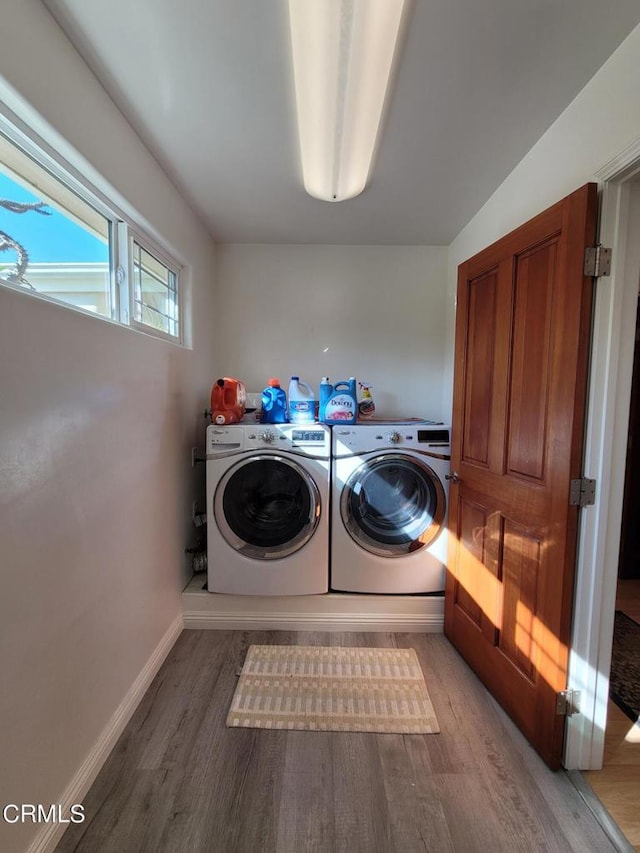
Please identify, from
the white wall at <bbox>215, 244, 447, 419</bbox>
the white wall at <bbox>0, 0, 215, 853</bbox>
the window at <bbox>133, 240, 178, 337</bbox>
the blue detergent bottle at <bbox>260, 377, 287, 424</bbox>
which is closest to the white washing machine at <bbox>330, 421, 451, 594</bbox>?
the blue detergent bottle at <bbox>260, 377, 287, 424</bbox>

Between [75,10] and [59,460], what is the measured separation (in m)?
1.24

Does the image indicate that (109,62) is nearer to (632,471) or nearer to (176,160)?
(176,160)

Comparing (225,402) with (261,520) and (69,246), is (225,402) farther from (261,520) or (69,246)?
(69,246)

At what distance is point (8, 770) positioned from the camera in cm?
90

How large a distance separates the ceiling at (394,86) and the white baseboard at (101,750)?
7.27 ft

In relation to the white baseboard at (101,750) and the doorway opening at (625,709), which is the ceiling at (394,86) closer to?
the doorway opening at (625,709)

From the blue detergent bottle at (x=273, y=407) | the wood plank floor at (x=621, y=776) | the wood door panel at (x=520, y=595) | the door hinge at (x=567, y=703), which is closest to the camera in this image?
the wood plank floor at (x=621, y=776)

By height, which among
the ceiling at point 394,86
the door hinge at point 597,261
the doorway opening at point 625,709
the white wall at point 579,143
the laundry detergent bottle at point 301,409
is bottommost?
the doorway opening at point 625,709

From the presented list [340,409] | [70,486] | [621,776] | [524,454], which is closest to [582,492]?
[524,454]

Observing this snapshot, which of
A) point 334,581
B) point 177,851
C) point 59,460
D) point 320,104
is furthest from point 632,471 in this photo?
point 59,460

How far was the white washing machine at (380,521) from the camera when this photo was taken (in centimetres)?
199

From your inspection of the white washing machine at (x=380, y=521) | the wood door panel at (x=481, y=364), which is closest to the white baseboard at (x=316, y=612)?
the white washing machine at (x=380, y=521)

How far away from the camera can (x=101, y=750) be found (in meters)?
1.27

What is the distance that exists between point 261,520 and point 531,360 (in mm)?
1503
